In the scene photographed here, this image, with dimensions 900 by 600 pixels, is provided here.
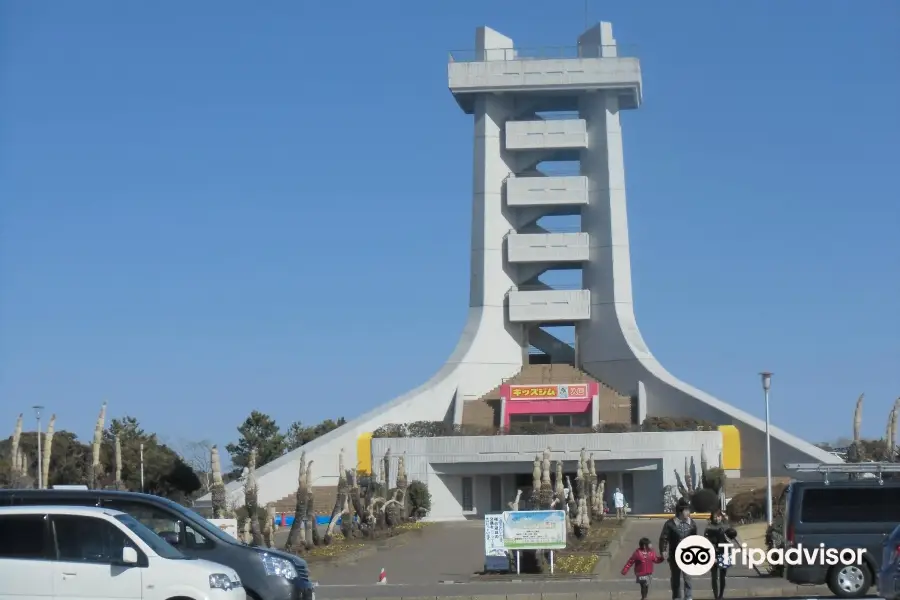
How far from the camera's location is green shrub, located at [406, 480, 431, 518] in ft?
158

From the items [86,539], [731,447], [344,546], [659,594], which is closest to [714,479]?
[731,447]

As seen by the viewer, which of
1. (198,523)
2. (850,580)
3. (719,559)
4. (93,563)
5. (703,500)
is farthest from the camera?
(703,500)

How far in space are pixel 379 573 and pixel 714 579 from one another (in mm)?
9657

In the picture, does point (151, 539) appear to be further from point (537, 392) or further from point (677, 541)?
point (537, 392)

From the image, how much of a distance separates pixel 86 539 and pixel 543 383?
4900 cm

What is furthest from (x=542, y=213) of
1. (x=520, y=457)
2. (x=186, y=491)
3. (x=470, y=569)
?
(x=470, y=569)

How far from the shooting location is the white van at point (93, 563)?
1429cm

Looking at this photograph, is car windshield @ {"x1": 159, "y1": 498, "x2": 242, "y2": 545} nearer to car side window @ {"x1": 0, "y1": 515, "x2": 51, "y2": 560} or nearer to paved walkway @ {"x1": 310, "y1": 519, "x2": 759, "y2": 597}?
car side window @ {"x1": 0, "y1": 515, "x2": 51, "y2": 560}

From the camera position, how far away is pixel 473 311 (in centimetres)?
6581

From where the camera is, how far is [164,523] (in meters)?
17.2

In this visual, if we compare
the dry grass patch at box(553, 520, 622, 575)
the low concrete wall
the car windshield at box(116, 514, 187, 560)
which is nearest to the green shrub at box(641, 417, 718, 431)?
the dry grass patch at box(553, 520, 622, 575)

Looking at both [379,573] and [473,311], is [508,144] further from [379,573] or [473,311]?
[379,573]

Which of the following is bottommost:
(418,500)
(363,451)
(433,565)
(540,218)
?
(433,565)

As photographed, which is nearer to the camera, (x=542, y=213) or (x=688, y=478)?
(x=688, y=478)
